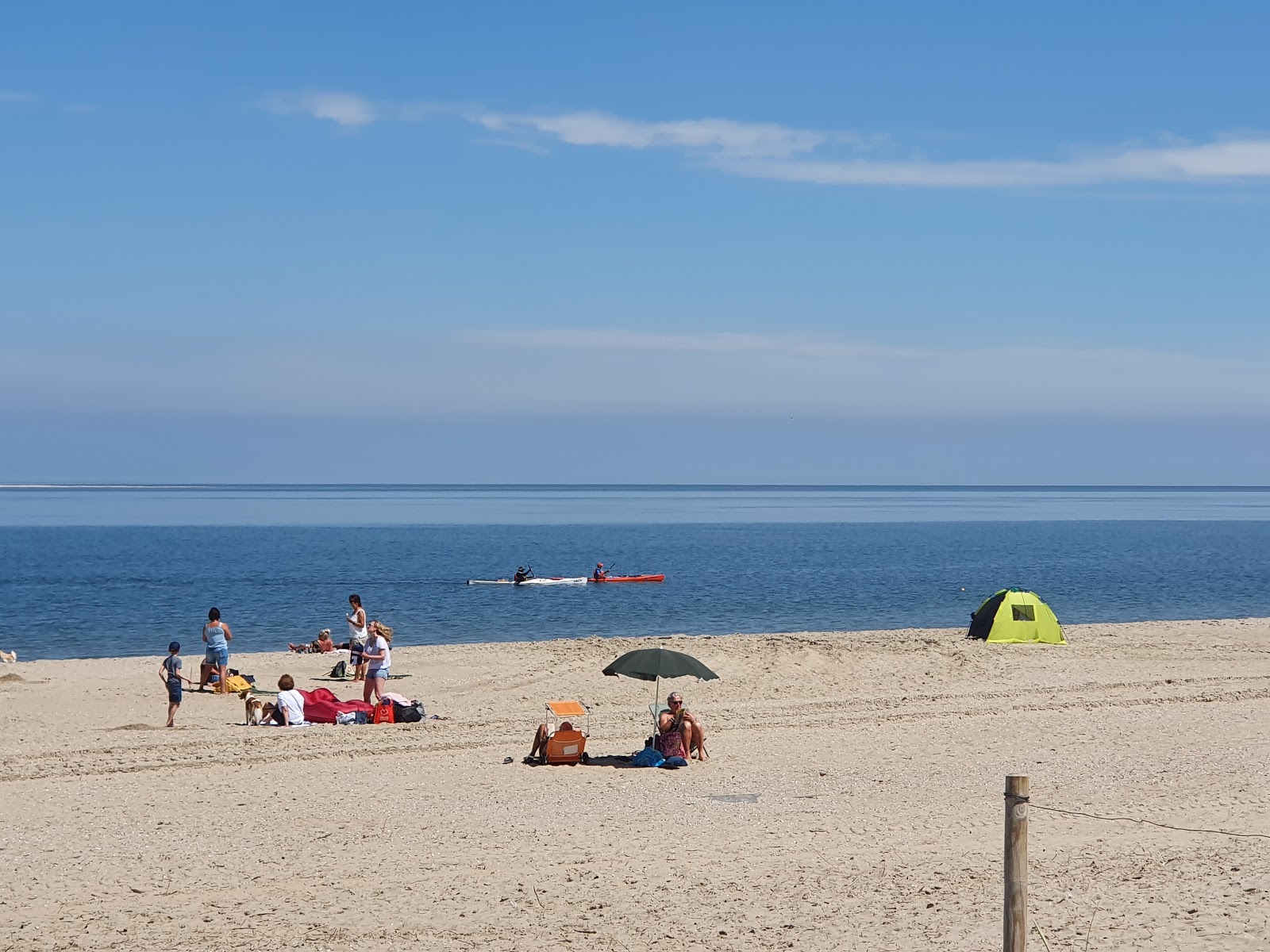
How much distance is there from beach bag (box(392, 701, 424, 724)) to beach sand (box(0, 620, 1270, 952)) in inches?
15.6

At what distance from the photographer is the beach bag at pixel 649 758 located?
15.8m

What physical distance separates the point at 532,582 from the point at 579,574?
13000 millimetres

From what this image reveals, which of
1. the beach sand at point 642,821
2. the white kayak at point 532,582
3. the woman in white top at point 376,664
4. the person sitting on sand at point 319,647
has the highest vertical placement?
the white kayak at point 532,582

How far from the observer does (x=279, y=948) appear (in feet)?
29.9

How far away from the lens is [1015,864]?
25.2 ft

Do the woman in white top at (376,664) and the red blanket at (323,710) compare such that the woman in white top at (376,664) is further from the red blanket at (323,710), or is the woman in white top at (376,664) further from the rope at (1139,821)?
the rope at (1139,821)

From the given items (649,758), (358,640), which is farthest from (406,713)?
(358,640)

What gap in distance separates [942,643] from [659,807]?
1572 centimetres

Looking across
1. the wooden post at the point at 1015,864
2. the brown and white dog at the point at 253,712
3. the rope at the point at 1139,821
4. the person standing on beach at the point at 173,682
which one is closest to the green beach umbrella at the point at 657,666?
the rope at the point at 1139,821

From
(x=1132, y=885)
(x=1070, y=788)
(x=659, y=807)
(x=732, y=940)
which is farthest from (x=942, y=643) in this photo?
(x=732, y=940)

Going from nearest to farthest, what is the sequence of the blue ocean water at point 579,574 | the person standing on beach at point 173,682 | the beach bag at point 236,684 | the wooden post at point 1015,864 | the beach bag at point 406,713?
the wooden post at point 1015,864 → the person standing on beach at point 173,682 → the beach bag at point 406,713 → the beach bag at point 236,684 → the blue ocean water at point 579,574

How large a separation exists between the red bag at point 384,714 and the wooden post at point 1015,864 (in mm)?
12297

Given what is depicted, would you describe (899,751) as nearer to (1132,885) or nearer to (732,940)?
(1132,885)

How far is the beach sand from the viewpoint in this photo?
9.64 m
